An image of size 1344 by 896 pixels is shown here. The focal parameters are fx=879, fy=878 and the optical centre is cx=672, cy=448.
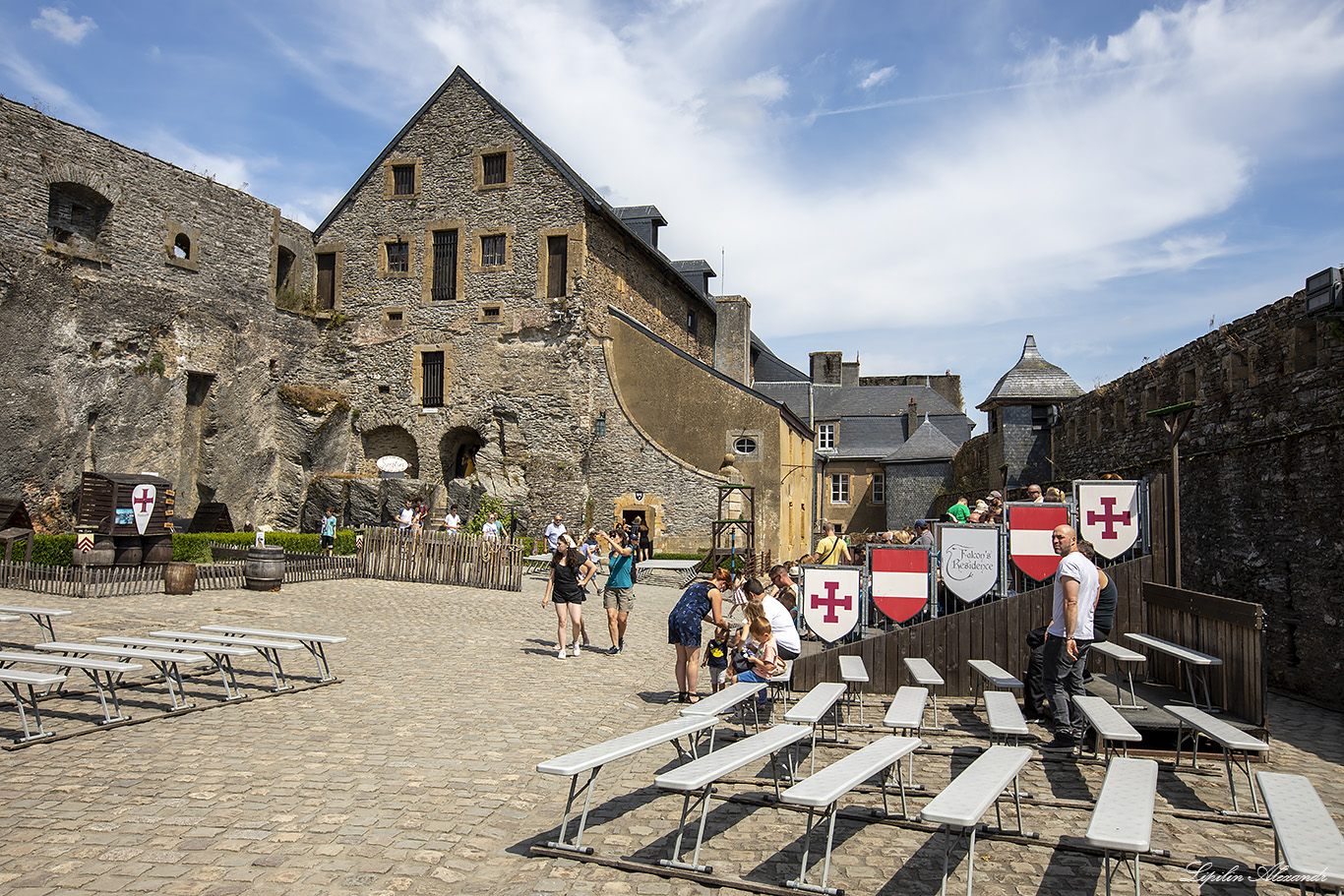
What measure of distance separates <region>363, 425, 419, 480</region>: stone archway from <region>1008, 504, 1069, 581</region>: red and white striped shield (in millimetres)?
19966

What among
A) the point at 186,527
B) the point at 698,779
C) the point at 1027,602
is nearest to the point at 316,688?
the point at 698,779

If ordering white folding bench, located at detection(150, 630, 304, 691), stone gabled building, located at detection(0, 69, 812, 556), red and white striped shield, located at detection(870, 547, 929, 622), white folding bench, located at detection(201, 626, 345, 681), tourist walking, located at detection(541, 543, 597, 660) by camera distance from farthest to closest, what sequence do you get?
1. stone gabled building, located at detection(0, 69, 812, 556)
2. tourist walking, located at detection(541, 543, 597, 660)
3. red and white striped shield, located at detection(870, 547, 929, 622)
4. white folding bench, located at detection(201, 626, 345, 681)
5. white folding bench, located at detection(150, 630, 304, 691)

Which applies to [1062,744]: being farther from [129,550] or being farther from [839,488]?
[839,488]

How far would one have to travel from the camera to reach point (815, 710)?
605 centimetres

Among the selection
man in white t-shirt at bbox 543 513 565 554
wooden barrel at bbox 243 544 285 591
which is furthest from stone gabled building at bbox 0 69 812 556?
wooden barrel at bbox 243 544 285 591

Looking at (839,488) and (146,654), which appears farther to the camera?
(839,488)

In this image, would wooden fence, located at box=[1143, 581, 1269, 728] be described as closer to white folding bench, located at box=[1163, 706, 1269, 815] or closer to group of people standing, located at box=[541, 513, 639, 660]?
white folding bench, located at box=[1163, 706, 1269, 815]

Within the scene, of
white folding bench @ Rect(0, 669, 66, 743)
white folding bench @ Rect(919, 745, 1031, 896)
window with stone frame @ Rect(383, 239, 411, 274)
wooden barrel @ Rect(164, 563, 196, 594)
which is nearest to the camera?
white folding bench @ Rect(919, 745, 1031, 896)

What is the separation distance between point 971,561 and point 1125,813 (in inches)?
206

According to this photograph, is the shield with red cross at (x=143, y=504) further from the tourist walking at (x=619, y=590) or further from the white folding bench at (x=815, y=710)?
the white folding bench at (x=815, y=710)

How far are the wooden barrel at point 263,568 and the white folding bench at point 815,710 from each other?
10449mm

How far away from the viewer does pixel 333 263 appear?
26.7m

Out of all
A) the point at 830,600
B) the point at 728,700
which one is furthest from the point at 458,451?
the point at 728,700

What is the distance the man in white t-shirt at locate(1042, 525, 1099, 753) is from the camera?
658 cm
